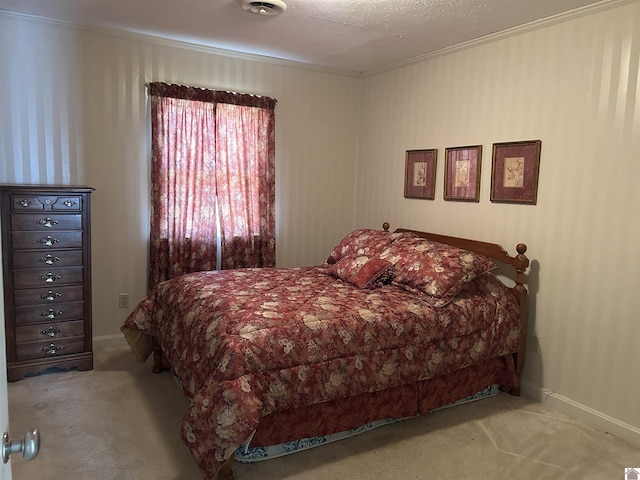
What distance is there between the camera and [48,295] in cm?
332

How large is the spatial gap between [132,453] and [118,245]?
1937 millimetres

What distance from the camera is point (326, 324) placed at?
8.26 ft

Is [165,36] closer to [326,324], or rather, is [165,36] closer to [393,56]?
[393,56]

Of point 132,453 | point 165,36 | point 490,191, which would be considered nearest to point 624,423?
point 490,191

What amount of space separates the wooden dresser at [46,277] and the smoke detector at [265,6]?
1.62 metres

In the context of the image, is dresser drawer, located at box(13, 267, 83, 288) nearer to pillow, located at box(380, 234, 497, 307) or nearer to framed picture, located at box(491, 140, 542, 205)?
pillow, located at box(380, 234, 497, 307)

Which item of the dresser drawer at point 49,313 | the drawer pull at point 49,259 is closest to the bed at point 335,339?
the dresser drawer at point 49,313

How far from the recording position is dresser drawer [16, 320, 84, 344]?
10.7 ft

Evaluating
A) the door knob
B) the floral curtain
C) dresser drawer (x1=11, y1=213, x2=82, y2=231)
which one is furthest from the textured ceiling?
the door knob

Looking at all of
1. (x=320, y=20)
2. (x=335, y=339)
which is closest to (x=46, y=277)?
(x=335, y=339)

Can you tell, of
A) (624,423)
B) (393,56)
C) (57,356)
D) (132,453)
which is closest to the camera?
(132,453)

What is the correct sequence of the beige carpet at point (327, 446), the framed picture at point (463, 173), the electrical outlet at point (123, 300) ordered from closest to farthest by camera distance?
1. the beige carpet at point (327, 446)
2. the framed picture at point (463, 173)
3. the electrical outlet at point (123, 300)

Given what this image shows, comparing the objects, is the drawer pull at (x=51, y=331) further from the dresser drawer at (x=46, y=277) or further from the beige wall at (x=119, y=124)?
the beige wall at (x=119, y=124)

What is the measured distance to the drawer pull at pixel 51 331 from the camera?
333 centimetres
